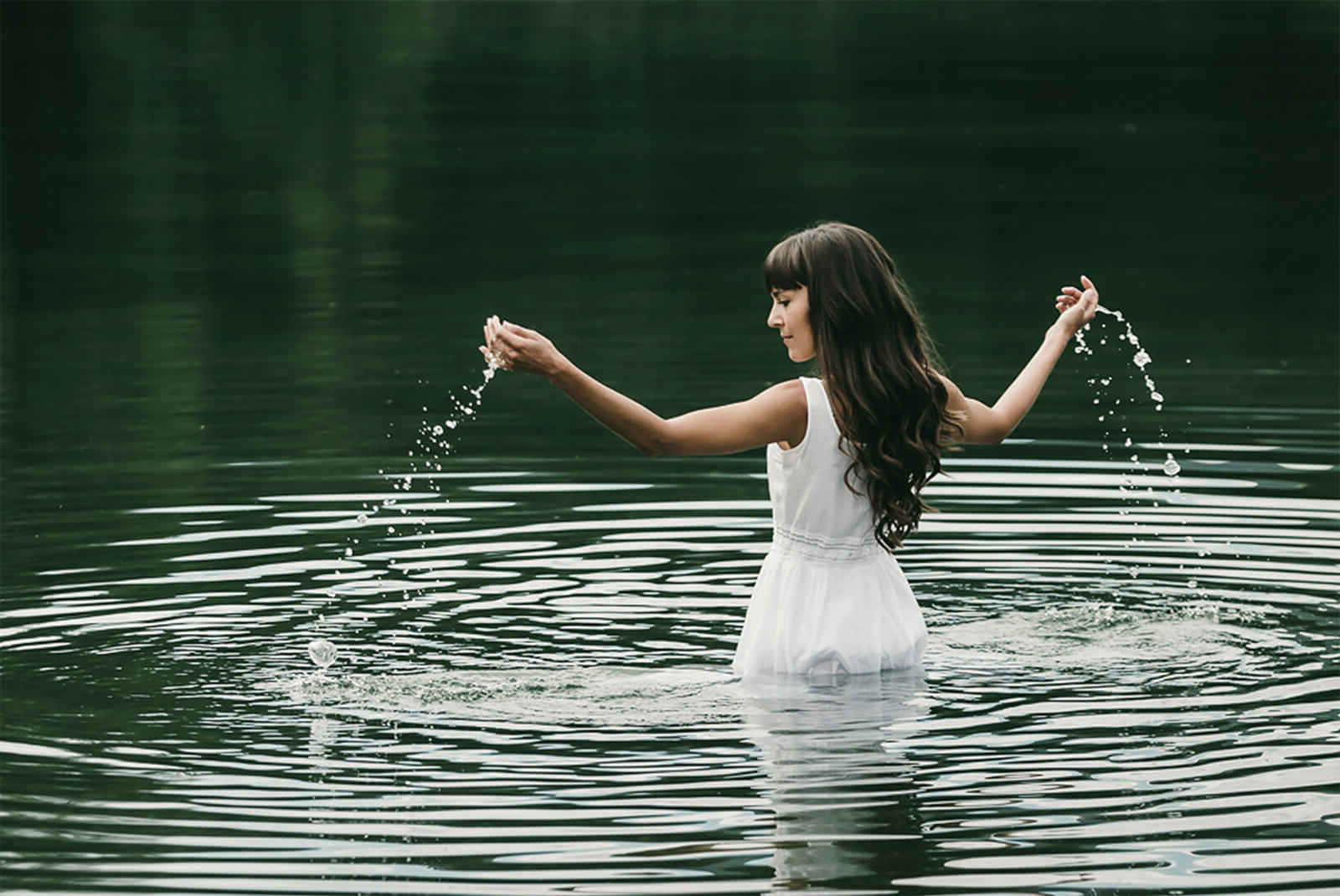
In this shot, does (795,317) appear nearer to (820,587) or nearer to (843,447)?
(843,447)

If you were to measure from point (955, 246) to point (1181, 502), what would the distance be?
1445 centimetres

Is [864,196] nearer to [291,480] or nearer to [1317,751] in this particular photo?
[291,480]

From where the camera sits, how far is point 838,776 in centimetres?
846

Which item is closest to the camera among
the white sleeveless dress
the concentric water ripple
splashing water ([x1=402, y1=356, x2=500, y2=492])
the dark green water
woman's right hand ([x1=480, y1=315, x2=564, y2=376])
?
the concentric water ripple

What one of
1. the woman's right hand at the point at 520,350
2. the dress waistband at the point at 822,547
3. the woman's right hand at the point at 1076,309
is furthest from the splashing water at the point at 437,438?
the woman's right hand at the point at 520,350

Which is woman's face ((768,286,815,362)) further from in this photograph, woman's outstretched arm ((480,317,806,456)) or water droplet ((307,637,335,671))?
water droplet ((307,637,335,671))

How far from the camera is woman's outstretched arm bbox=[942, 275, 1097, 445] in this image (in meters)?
9.65

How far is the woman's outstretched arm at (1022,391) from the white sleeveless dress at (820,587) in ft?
1.76

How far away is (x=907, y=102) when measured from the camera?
150ft

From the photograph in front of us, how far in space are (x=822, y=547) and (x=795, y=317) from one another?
85cm

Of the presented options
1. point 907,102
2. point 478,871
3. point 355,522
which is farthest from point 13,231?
point 478,871

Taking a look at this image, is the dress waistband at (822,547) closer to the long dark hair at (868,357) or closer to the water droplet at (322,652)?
the long dark hair at (868,357)

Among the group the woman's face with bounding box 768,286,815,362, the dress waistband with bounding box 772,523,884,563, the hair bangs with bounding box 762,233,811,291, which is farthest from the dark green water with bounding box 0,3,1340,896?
the hair bangs with bounding box 762,233,811,291

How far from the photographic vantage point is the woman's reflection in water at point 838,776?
24.9 feet
